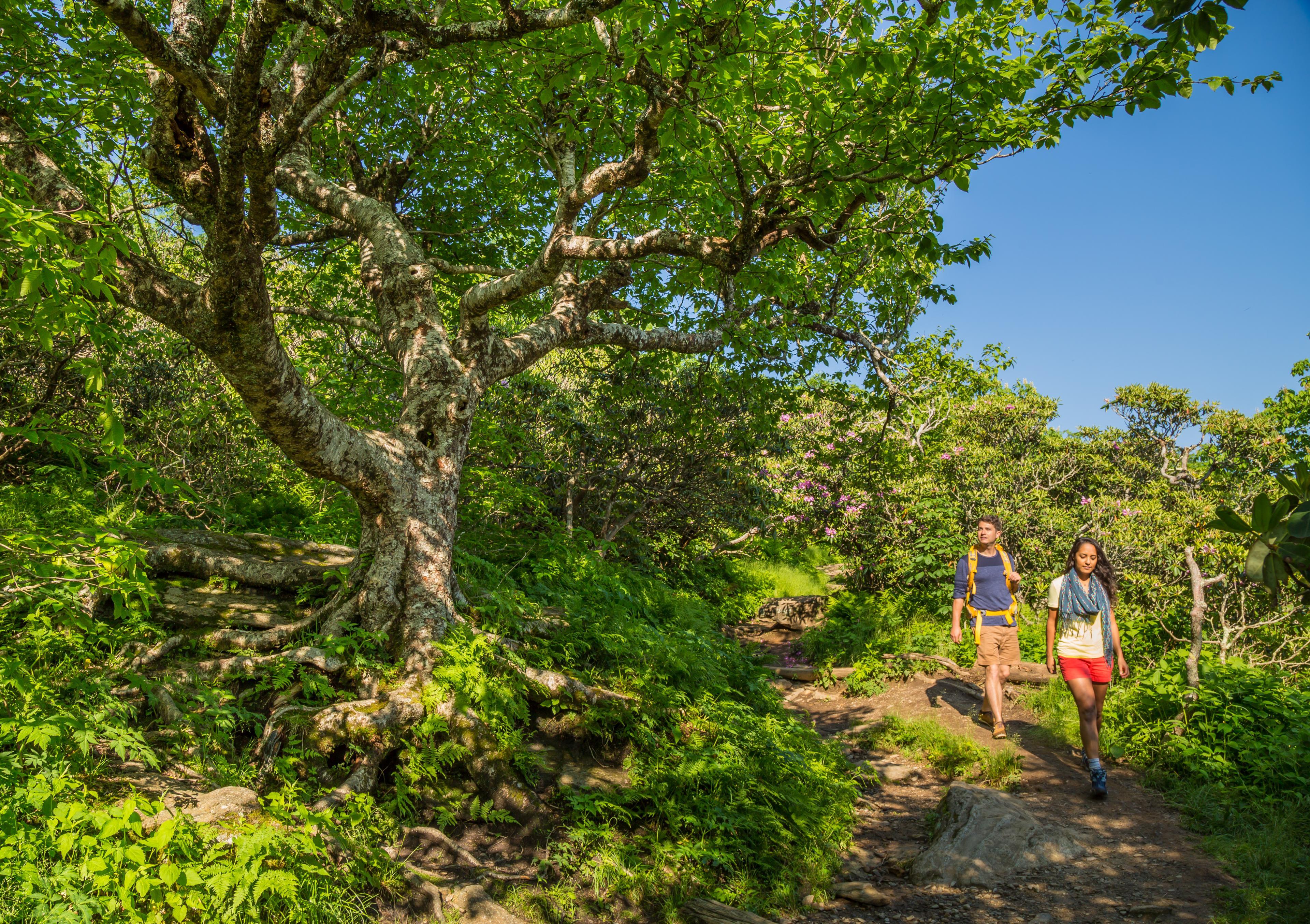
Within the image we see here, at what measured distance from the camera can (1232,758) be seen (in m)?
5.90

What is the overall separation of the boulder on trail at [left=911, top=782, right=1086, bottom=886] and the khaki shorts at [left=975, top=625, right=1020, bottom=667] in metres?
1.97

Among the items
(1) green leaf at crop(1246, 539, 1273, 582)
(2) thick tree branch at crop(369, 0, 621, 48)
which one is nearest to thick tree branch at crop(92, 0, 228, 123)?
(2) thick tree branch at crop(369, 0, 621, 48)

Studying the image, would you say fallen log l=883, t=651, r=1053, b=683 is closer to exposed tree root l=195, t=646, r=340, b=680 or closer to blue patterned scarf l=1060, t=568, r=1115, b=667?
blue patterned scarf l=1060, t=568, r=1115, b=667

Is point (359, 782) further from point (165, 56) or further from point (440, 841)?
point (165, 56)

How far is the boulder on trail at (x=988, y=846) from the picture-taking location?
15.4 ft

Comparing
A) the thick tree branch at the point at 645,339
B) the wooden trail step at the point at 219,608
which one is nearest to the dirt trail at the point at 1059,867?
the wooden trail step at the point at 219,608

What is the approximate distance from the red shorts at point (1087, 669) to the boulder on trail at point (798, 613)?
293 inches

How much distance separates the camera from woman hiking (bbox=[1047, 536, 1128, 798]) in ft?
19.2

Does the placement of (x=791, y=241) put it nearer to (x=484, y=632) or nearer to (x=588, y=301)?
(x=588, y=301)

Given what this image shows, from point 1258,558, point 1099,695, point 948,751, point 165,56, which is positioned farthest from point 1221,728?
point 165,56

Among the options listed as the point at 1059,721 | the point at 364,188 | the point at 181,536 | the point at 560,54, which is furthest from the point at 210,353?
the point at 1059,721

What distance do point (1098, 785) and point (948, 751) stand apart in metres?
1.50

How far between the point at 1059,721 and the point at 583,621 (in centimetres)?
511

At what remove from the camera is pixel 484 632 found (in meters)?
5.69
